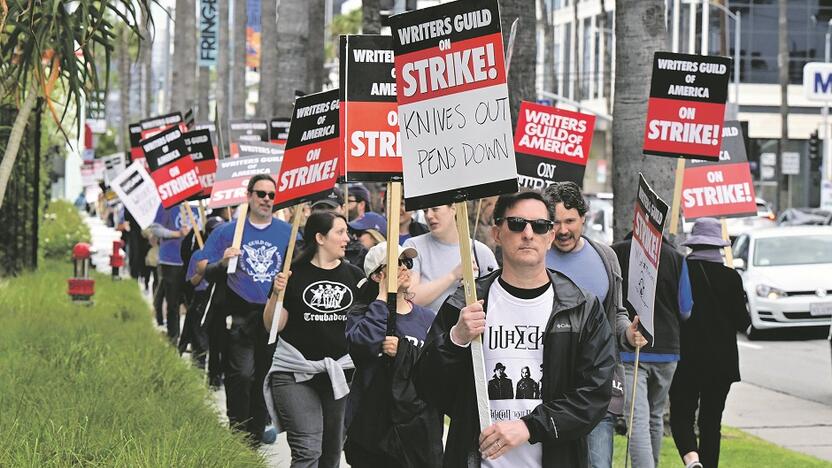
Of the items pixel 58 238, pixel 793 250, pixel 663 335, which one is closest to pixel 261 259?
pixel 663 335

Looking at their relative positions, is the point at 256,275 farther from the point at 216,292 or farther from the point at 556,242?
the point at 556,242

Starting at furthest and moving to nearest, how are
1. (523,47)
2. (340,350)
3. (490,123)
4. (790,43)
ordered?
(790,43) → (523,47) → (340,350) → (490,123)

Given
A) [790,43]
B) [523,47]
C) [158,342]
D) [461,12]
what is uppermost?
[790,43]

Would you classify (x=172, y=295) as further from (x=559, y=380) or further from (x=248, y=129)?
(x=559, y=380)

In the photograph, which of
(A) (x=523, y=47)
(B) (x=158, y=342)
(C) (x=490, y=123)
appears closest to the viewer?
(C) (x=490, y=123)

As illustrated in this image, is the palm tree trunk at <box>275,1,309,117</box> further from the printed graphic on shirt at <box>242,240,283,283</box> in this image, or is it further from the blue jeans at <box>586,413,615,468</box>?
the blue jeans at <box>586,413,615,468</box>

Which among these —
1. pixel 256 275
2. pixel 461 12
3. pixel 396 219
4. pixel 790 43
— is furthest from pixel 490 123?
pixel 790 43

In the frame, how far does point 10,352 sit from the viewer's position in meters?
10.2

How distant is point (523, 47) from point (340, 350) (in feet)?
22.7

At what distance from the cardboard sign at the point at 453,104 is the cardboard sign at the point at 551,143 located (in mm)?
6537

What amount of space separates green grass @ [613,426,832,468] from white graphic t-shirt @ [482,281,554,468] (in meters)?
4.84

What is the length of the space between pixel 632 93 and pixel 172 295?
7224mm

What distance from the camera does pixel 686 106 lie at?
10.5m

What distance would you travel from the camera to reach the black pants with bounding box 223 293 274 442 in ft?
34.6
